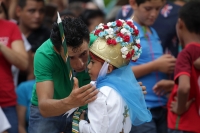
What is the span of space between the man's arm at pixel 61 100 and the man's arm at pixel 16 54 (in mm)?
1174

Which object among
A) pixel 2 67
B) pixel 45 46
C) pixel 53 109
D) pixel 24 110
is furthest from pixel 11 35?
pixel 53 109

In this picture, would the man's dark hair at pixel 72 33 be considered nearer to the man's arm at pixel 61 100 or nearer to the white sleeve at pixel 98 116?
the man's arm at pixel 61 100

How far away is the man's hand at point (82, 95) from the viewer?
3569mm

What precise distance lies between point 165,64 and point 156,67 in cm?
9

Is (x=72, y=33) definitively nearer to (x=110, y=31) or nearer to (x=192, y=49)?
(x=110, y=31)

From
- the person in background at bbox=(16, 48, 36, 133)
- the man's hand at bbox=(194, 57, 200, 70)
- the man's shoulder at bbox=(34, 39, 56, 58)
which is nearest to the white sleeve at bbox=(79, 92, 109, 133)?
the man's shoulder at bbox=(34, 39, 56, 58)

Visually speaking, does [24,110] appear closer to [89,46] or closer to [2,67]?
[2,67]

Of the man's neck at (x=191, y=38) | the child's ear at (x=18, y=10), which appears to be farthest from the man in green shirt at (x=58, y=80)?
the child's ear at (x=18, y=10)

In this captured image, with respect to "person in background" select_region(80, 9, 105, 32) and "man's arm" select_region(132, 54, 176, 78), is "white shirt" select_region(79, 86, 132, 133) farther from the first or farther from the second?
"person in background" select_region(80, 9, 105, 32)

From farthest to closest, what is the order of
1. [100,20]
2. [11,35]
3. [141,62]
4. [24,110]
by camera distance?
1. [100,20]
2. [24,110]
3. [11,35]
4. [141,62]

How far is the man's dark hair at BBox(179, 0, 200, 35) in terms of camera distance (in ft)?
15.8

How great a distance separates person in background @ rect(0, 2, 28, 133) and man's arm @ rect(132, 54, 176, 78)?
1228mm

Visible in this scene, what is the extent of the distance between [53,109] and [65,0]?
528 cm

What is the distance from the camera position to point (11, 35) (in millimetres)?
5402
